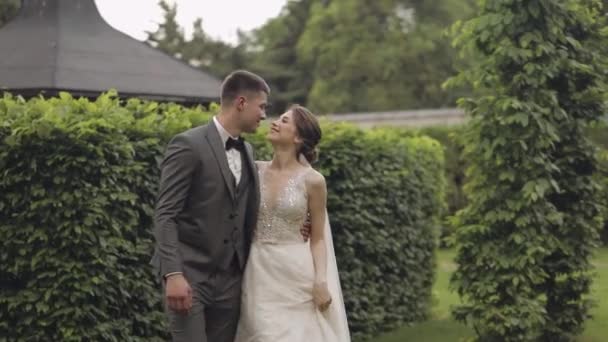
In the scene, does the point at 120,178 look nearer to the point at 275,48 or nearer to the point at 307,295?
the point at 307,295

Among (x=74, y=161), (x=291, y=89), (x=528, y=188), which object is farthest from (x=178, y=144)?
(x=291, y=89)

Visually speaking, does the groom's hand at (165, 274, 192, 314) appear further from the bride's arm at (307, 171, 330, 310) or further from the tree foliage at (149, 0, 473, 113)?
the tree foliage at (149, 0, 473, 113)

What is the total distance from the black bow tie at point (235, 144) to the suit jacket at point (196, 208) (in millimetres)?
64

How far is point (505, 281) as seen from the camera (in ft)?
28.9

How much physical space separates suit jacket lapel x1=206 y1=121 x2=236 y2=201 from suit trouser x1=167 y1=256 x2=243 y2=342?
44 cm

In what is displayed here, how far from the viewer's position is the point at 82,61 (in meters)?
11.4

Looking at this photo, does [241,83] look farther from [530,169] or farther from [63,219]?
[530,169]

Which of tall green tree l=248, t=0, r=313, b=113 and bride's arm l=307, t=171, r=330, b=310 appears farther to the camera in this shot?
tall green tree l=248, t=0, r=313, b=113

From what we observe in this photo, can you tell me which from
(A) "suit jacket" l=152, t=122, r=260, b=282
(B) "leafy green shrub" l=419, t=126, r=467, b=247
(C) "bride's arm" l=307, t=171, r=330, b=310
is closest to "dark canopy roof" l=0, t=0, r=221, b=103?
(C) "bride's arm" l=307, t=171, r=330, b=310

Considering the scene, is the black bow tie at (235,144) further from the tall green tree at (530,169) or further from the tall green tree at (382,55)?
the tall green tree at (382,55)

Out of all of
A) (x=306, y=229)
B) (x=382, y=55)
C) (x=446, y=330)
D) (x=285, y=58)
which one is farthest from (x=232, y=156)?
(x=285, y=58)

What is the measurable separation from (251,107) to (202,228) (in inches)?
26.9

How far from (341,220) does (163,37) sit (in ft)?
126

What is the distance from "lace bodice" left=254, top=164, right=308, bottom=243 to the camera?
5387 millimetres
